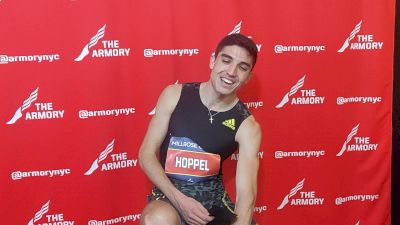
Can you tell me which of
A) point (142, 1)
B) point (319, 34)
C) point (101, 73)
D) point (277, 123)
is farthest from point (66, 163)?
point (319, 34)

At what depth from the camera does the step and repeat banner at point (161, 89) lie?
2037 mm

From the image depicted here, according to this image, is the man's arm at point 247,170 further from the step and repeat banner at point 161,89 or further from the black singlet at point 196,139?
the step and repeat banner at point 161,89

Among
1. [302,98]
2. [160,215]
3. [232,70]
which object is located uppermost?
[232,70]

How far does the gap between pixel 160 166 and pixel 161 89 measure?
0.51 metres

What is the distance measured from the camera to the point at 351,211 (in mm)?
2547

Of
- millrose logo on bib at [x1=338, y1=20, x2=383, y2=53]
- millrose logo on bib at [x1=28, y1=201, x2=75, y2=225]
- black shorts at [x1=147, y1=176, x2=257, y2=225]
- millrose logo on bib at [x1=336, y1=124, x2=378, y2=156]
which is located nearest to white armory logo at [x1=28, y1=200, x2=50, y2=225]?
millrose logo on bib at [x1=28, y1=201, x2=75, y2=225]

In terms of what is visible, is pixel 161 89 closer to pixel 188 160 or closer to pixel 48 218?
pixel 188 160

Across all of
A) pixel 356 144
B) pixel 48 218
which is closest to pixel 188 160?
pixel 48 218

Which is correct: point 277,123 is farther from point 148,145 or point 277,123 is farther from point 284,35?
point 148,145

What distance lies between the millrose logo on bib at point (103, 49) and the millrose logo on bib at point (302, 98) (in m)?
0.85

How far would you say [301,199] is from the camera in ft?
8.20

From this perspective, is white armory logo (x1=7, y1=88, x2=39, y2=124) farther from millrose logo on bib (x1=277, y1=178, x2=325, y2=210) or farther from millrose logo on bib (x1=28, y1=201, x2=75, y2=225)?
millrose logo on bib (x1=277, y1=178, x2=325, y2=210)

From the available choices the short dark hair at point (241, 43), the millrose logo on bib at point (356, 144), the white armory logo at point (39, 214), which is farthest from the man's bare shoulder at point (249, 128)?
the white armory logo at point (39, 214)

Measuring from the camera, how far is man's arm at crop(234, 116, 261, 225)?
178 centimetres
